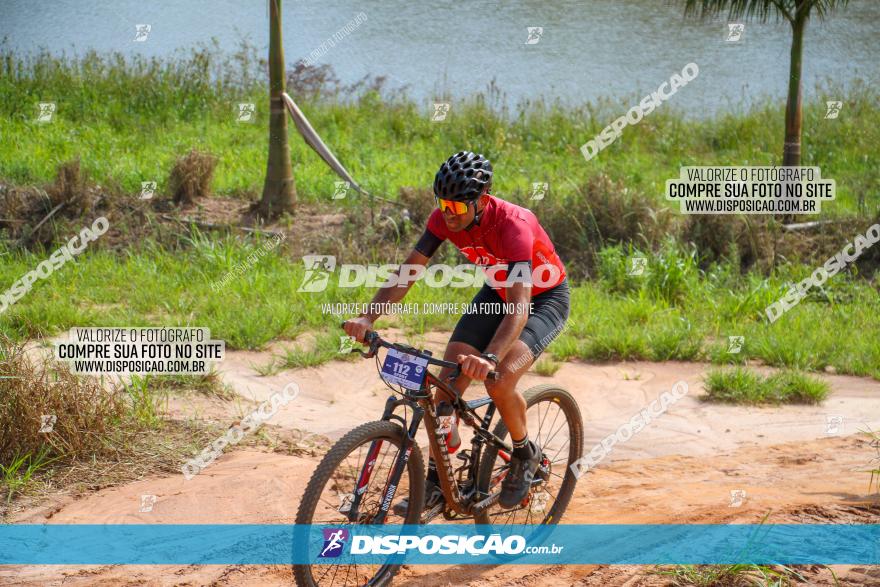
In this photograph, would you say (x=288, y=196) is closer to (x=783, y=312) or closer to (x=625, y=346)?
(x=625, y=346)

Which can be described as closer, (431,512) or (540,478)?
(431,512)

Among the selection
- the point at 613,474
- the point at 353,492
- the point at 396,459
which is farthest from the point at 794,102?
the point at 353,492

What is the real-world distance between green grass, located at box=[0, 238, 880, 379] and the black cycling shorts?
2.90m

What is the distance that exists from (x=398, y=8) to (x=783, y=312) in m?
14.9

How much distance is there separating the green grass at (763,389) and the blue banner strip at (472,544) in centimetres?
243

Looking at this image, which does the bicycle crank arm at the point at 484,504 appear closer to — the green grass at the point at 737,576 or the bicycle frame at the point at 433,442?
the bicycle frame at the point at 433,442

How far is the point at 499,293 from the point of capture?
5.02 m

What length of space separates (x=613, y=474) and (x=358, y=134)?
8.56 metres

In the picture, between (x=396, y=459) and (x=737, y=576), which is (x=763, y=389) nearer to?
(x=737, y=576)

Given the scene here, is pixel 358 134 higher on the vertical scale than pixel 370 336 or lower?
higher

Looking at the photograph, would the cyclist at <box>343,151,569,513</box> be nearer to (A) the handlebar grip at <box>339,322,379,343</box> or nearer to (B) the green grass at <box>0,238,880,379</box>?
(A) the handlebar grip at <box>339,322,379,343</box>

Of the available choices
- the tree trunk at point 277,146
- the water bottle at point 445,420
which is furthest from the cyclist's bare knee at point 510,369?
the tree trunk at point 277,146

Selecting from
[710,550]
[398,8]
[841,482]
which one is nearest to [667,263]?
[841,482]

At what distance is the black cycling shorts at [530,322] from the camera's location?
4.85m
